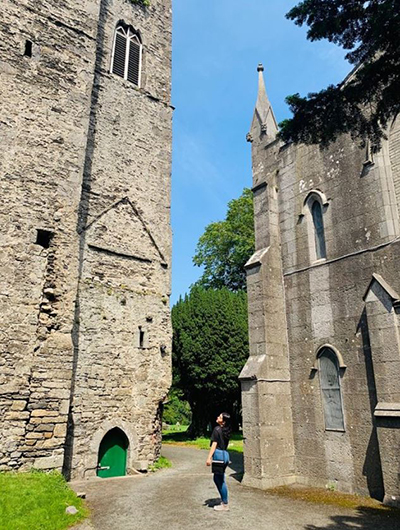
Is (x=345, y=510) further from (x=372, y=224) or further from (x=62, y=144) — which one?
(x=62, y=144)

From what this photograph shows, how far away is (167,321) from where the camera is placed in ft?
51.2

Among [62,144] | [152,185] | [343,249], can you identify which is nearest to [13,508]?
[343,249]

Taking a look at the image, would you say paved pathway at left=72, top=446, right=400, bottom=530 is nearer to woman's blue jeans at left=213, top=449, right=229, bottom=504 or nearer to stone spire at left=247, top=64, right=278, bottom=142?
woman's blue jeans at left=213, top=449, right=229, bottom=504

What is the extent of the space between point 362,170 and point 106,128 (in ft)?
34.0

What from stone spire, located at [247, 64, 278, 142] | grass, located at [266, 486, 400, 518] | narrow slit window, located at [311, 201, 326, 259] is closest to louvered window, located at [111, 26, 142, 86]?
stone spire, located at [247, 64, 278, 142]

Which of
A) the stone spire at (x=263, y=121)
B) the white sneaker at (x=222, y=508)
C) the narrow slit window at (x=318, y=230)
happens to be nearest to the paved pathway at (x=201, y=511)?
the white sneaker at (x=222, y=508)

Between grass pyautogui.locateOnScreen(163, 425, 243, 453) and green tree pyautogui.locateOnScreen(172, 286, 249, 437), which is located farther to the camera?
green tree pyautogui.locateOnScreen(172, 286, 249, 437)

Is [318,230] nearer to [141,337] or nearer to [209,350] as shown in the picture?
[141,337]

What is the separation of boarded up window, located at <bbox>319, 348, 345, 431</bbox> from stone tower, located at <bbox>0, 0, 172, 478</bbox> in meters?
6.42

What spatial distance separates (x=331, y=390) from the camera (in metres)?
9.84

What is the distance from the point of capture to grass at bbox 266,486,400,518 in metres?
7.63

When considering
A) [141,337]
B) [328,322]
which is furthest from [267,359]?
[141,337]

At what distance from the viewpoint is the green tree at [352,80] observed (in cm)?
538

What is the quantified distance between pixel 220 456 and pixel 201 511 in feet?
3.95
